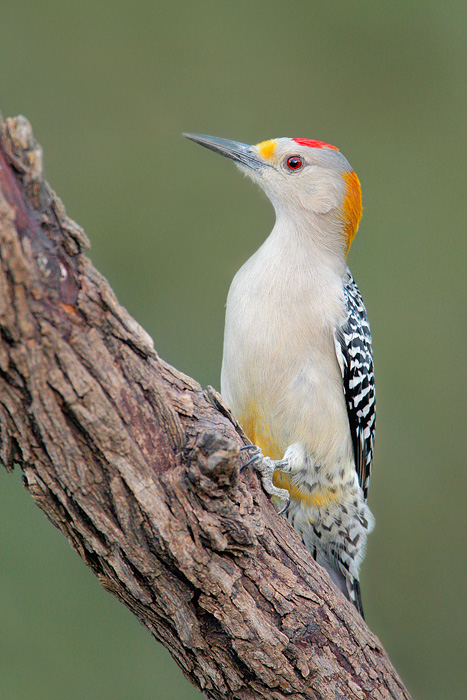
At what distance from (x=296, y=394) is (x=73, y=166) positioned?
138 inches

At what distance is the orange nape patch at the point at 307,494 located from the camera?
327 centimetres

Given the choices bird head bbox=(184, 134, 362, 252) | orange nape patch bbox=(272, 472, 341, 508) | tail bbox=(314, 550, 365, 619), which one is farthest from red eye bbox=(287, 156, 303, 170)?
tail bbox=(314, 550, 365, 619)

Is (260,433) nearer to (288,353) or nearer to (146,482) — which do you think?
(288,353)

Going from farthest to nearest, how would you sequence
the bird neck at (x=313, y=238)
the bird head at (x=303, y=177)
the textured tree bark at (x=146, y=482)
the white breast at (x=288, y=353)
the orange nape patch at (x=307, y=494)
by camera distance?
the bird head at (x=303, y=177) → the bird neck at (x=313, y=238) → the orange nape patch at (x=307, y=494) → the white breast at (x=288, y=353) → the textured tree bark at (x=146, y=482)

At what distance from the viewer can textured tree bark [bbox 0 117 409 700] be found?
1.73m

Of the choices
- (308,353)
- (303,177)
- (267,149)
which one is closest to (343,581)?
(308,353)

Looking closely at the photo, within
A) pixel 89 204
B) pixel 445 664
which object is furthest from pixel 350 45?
pixel 445 664

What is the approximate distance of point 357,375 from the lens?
335cm

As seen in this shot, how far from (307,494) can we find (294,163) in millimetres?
1594

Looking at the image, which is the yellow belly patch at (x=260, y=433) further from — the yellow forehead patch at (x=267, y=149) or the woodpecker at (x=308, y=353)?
the yellow forehead patch at (x=267, y=149)

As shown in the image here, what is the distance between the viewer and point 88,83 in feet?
19.8

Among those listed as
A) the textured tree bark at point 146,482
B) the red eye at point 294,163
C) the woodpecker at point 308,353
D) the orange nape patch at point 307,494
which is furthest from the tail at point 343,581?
the red eye at point 294,163

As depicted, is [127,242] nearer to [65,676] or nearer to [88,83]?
[88,83]

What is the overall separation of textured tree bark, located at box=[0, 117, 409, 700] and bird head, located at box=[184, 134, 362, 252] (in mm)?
1418
